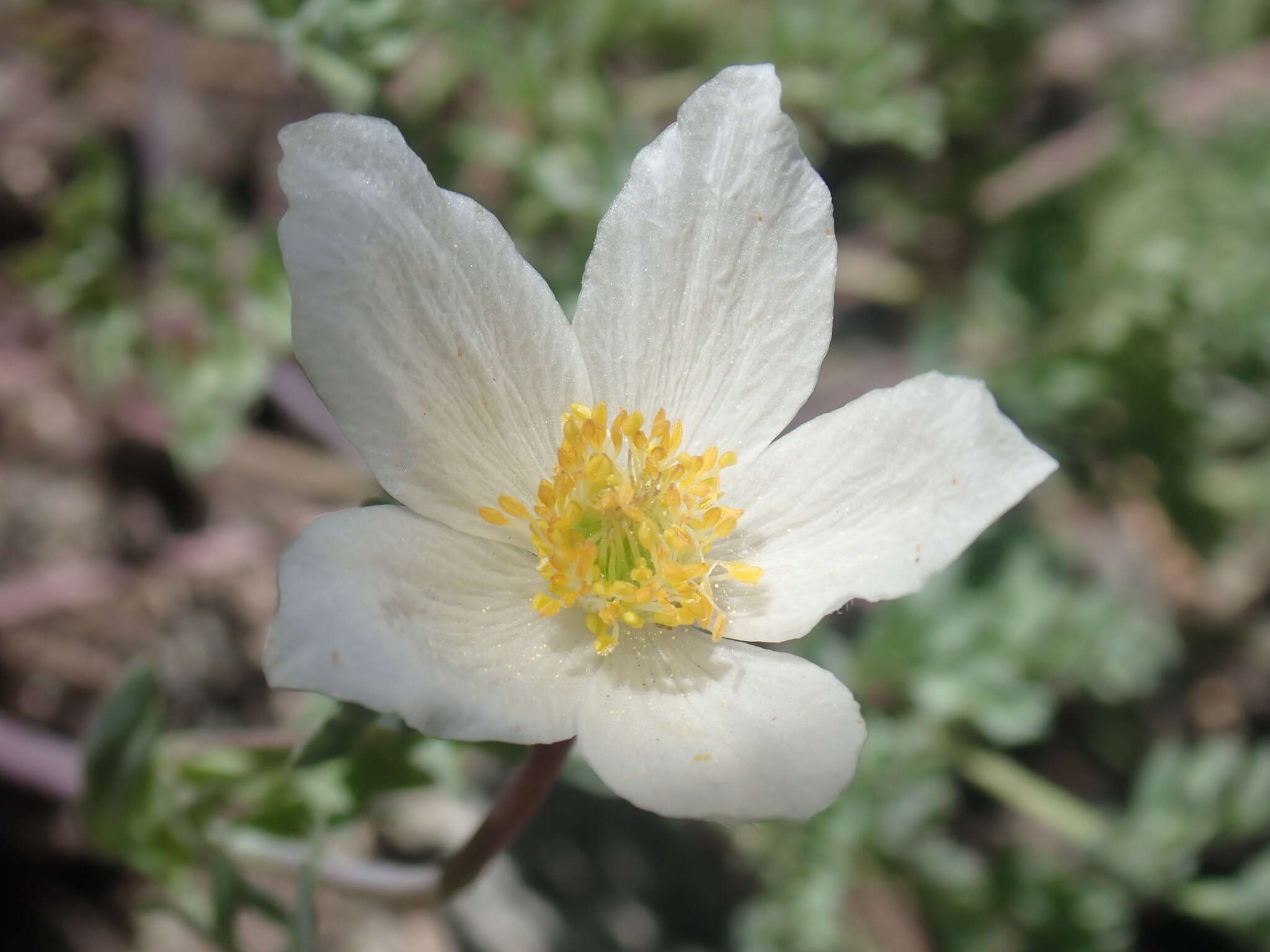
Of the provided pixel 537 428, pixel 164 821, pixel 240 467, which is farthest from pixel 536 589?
pixel 240 467

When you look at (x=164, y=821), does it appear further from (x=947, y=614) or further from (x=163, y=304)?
(x=947, y=614)

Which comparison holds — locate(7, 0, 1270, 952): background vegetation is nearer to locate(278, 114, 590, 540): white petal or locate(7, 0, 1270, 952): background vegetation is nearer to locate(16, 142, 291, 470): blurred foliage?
locate(16, 142, 291, 470): blurred foliage

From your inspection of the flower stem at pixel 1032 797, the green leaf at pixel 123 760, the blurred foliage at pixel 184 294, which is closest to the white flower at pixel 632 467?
the green leaf at pixel 123 760

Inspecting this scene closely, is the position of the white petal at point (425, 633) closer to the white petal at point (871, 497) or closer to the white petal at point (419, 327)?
the white petal at point (419, 327)

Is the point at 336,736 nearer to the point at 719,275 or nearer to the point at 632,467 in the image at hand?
the point at 632,467

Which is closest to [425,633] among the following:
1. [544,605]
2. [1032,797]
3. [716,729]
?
[544,605]
